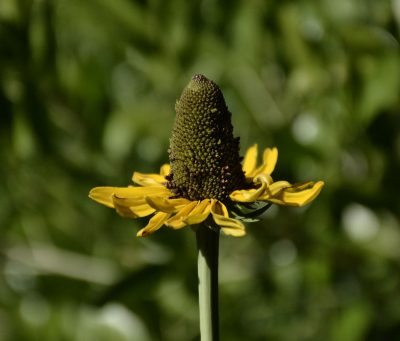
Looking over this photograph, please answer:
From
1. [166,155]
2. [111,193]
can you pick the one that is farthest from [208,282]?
[166,155]

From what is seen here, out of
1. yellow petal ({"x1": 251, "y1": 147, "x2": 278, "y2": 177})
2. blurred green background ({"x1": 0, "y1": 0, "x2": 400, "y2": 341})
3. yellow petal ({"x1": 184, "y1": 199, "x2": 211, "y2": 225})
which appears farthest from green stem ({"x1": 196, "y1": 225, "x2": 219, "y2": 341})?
blurred green background ({"x1": 0, "y1": 0, "x2": 400, "y2": 341})

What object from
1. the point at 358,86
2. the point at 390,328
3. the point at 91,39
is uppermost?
the point at 91,39

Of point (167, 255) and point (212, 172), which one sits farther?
point (167, 255)

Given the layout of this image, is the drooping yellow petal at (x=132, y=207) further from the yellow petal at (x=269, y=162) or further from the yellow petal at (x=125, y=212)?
the yellow petal at (x=269, y=162)

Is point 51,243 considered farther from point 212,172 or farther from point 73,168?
point 212,172

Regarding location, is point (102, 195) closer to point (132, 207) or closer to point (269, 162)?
point (132, 207)

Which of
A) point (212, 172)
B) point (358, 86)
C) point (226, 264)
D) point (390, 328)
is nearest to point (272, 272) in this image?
point (226, 264)

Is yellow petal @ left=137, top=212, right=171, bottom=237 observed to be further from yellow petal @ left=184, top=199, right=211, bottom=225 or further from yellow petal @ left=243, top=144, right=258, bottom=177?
yellow petal @ left=243, top=144, right=258, bottom=177

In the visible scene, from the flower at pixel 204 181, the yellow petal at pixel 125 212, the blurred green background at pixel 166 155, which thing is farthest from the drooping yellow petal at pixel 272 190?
the blurred green background at pixel 166 155
